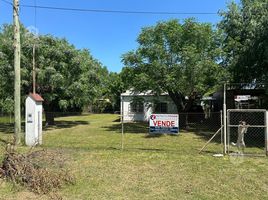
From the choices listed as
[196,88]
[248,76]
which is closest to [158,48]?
[196,88]

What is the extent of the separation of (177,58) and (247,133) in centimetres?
632

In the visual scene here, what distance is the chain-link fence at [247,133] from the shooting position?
40.2 ft

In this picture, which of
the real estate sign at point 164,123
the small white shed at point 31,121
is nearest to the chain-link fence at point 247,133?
the real estate sign at point 164,123

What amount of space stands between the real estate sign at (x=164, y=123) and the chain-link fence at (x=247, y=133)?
200 cm

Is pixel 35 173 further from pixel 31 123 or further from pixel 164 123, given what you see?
pixel 164 123

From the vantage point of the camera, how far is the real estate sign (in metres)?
13.4

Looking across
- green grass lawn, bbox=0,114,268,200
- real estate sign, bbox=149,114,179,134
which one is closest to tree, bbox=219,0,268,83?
real estate sign, bbox=149,114,179,134

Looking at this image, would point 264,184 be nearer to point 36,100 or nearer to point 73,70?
point 36,100

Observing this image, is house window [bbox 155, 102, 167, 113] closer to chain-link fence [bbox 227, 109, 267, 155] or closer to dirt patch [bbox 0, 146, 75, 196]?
chain-link fence [bbox 227, 109, 267, 155]

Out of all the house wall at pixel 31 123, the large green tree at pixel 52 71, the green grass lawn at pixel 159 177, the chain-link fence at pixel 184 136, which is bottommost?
the green grass lawn at pixel 159 177

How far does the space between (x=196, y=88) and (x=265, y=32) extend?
7027 millimetres

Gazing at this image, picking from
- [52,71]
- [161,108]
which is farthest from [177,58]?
[161,108]

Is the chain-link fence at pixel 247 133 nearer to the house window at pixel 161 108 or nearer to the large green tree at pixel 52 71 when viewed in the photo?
the large green tree at pixel 52 71

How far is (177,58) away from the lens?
73.5 ft
